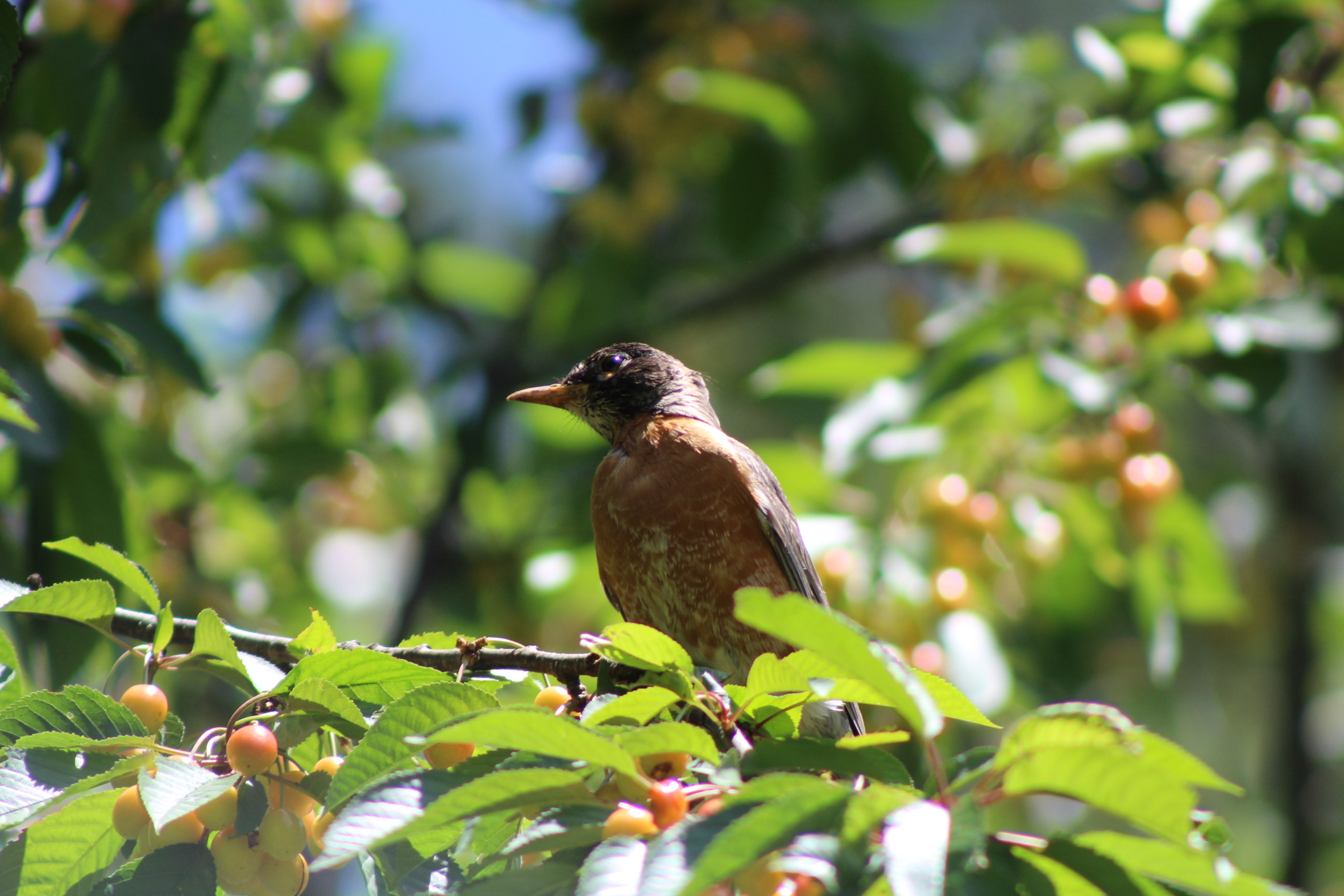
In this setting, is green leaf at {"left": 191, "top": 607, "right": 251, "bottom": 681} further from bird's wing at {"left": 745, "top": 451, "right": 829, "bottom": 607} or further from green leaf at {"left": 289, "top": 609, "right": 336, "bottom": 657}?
bird's wing at {"left": 745, "top": 451, "right": 829, "bottom": 607}

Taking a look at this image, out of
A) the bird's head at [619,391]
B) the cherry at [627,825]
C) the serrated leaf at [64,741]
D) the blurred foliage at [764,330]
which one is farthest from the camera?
the bird's head at [619,391]

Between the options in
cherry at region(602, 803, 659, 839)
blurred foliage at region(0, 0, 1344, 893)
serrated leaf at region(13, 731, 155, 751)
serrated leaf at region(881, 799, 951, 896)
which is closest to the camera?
serrated leaf at region(881, 799, 951, 896)

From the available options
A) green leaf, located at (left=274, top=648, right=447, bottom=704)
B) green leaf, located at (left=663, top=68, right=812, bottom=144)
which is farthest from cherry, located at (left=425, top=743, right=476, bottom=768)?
green leaf, located at (left=663, top=68, right=812, bottom=144)

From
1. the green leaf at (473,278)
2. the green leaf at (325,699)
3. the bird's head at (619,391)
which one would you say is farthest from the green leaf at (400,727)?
the green leaf at (473,278)

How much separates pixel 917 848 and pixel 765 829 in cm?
18

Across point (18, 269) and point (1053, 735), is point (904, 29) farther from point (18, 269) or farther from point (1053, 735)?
point (1053, 735)

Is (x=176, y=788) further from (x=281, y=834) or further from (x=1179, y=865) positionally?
(x=1179, y=865)

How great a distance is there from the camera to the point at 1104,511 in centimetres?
434

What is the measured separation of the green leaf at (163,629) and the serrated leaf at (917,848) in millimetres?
1258

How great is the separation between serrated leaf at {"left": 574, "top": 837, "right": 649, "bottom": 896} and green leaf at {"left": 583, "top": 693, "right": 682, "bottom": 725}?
25cm

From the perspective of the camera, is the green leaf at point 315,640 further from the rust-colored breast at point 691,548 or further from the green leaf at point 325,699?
the rust-colored breast at point 691,548

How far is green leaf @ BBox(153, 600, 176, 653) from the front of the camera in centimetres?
193

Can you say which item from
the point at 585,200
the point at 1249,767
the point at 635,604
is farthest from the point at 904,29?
the point at 1249,767

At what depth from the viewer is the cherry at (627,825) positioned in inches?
63.4
